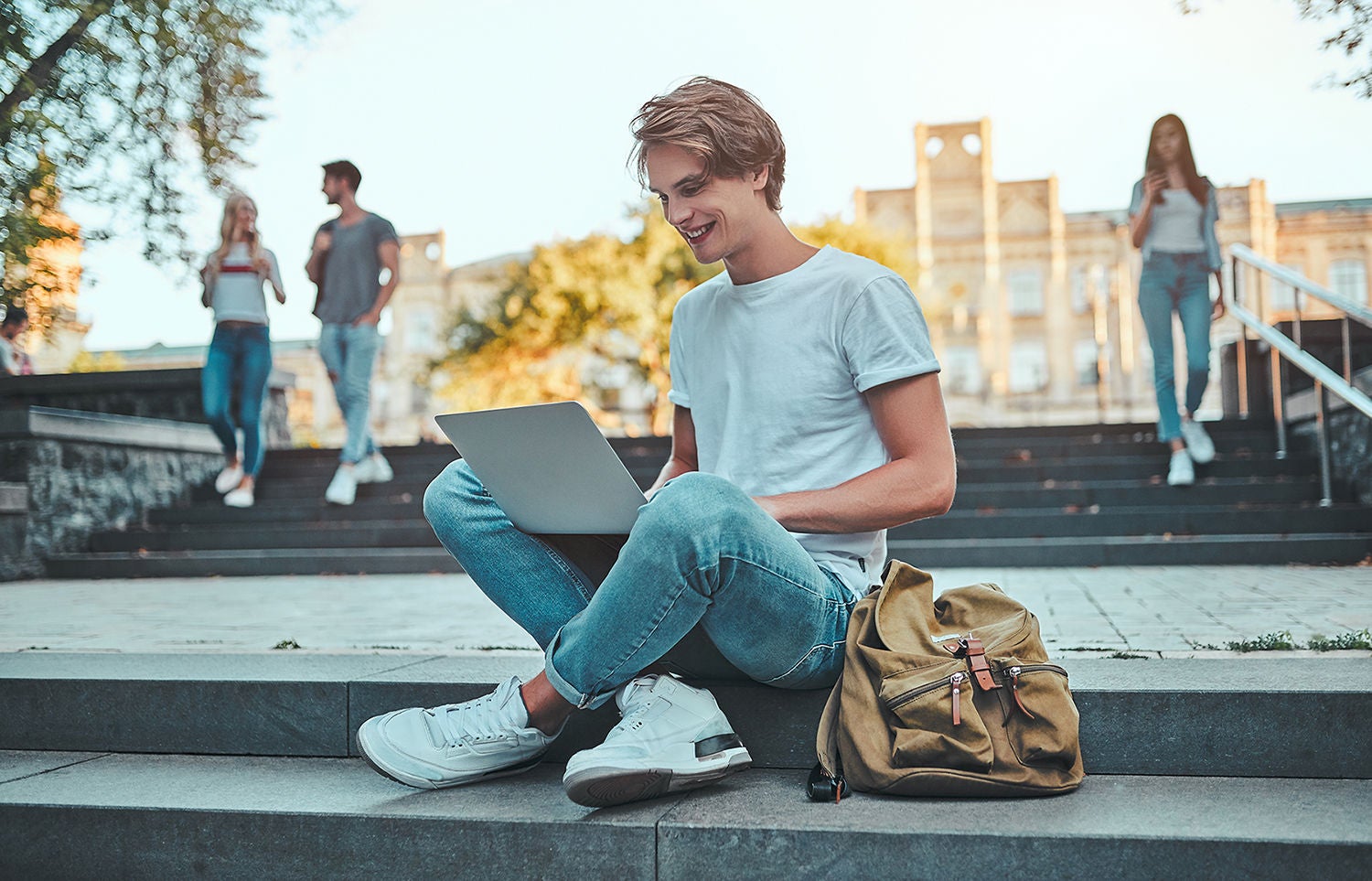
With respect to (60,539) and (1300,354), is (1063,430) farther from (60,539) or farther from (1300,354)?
(60,539)

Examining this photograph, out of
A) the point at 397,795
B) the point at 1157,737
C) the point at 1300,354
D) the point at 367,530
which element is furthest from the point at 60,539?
the point at 1300,354

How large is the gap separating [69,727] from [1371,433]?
6.39 meters

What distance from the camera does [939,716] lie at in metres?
1.98

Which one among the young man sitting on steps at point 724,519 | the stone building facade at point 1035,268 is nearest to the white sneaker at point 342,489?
the young man sitting on steps at point 724,519

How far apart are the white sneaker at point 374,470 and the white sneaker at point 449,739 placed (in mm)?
6543

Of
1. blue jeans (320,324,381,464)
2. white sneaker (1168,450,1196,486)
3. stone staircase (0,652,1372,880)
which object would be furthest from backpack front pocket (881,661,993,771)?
blue jeans (320,324,381,464)

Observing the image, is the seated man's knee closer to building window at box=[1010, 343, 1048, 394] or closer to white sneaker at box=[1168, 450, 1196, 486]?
white sneaker at box=[1168, 450, 1196, 486]

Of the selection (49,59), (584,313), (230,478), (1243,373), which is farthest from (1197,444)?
(584,313)

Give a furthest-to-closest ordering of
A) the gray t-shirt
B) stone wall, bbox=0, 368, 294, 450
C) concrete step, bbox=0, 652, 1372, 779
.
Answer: stone wall, bbox=0, 368, 294, 450, the gray t-shirt, concrete step, bbox=0, 652, 1372, 779

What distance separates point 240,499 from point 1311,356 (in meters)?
7.06

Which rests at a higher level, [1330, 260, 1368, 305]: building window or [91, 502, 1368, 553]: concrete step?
[1330, 260, 1368, 305]: building window

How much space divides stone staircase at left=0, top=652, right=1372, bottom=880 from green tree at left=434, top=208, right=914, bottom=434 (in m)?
22.9

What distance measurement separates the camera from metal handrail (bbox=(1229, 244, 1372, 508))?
6008 millimetres

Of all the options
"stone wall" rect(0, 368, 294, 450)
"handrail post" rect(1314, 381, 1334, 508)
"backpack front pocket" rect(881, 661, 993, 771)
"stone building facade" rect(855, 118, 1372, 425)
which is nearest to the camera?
"backpack front pocket" rect(881, 661, 993, 771)
